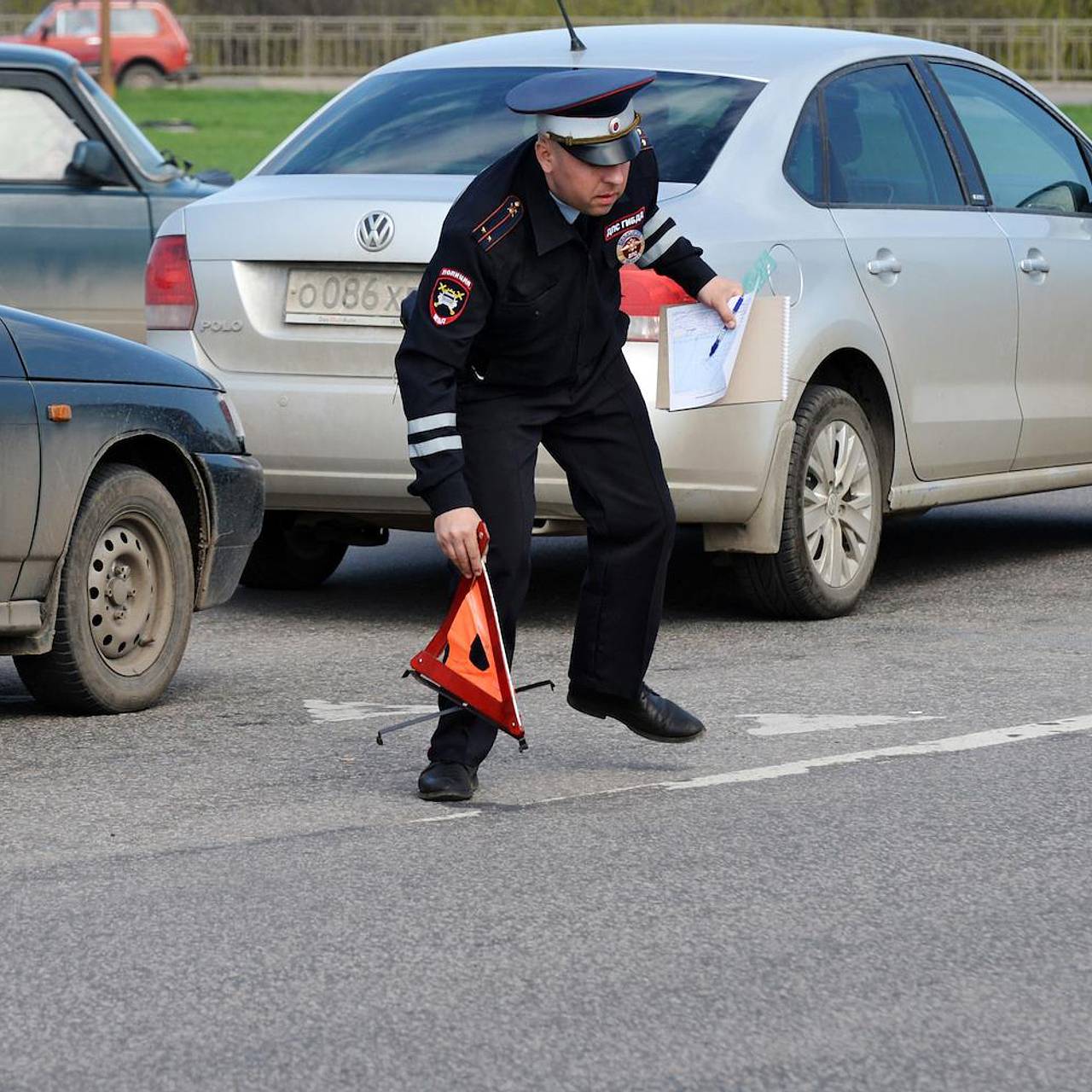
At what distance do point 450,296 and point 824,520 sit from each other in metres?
2.93

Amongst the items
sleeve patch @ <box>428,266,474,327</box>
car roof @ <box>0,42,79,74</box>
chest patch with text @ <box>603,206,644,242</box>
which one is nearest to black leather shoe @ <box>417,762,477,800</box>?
sleeve patch @ <box>428,266,474,327</box>

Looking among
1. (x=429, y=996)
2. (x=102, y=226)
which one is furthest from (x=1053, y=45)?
(x=429, y=996)

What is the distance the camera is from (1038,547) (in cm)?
977

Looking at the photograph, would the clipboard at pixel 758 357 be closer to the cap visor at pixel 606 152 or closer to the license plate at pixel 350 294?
the cap visor at pixel 606 152

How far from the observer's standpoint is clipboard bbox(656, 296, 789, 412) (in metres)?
5.85

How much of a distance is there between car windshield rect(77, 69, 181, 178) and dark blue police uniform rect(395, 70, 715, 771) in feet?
23.1

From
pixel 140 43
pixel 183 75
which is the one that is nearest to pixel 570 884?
pixel 140 43

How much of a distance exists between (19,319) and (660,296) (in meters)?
1.86

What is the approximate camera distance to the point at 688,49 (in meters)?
8.05

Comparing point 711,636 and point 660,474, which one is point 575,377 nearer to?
point 660,474

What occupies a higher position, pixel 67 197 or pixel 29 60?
pixel 29 60

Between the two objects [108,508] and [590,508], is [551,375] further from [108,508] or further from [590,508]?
[108,508]

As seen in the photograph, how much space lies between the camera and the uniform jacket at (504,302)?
199 inches

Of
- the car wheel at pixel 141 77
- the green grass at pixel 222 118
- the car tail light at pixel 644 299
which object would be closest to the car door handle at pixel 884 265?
the car tail light at pixel 644 299
